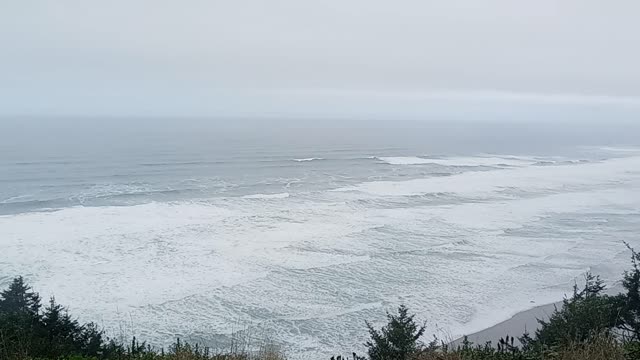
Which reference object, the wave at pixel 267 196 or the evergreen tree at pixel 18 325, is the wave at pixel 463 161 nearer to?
the wave at pixel 267 196

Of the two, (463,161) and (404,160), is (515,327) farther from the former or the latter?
(463,161)

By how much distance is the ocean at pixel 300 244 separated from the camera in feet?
51.7

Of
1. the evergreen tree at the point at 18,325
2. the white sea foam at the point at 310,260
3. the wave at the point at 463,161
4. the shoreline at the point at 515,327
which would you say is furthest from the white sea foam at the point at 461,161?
the evergreen tree at the point at 18,325

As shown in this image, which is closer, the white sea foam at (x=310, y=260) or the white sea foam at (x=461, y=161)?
the white sea foam at (x=310, y=260)

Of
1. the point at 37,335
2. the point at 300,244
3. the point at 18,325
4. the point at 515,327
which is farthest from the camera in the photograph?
the point at 300,244

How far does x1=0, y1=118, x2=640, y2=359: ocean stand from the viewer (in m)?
15.8

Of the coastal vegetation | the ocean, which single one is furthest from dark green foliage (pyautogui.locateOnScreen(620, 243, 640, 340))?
the ocean

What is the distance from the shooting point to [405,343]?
8.43m

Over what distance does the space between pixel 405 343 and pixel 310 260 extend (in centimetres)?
1274

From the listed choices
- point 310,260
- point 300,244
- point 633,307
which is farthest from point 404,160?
point 633,307

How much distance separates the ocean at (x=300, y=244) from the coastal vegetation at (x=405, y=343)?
12.1 ft

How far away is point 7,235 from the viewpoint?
23.5m

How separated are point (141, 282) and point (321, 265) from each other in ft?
21.0

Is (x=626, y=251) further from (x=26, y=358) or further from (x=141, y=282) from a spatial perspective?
(x=26, y=358)
